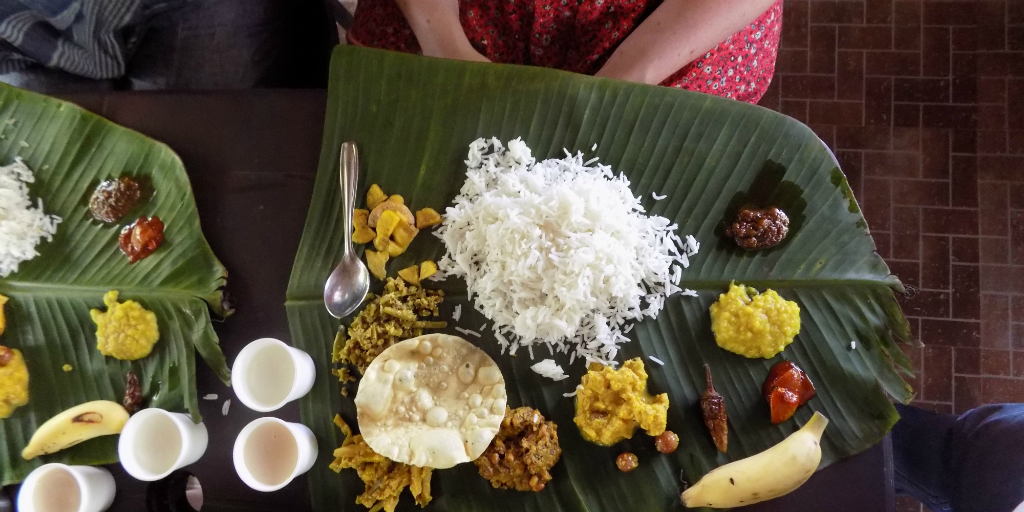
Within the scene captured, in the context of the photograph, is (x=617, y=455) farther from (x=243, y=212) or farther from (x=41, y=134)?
(x=41, y=134)

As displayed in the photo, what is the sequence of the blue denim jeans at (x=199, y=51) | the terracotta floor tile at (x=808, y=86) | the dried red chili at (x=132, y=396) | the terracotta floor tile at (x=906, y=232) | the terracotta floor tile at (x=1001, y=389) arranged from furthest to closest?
the terracotta floor tile at (x=808, y=86)
the terracotta floor tile at (x=906, y=232)
the terracotta floor tile at (x=1001, y=389)
the blue denim jeans at (x=199, y=51)
the dried red chili at (x=132, y=396)

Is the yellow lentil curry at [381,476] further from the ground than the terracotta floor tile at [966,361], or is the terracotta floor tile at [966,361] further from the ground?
the yellow lentil curry at [381,476]

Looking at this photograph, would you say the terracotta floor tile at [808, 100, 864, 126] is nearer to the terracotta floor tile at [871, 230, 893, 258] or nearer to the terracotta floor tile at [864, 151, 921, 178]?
the terracotta floor tile at [864, 151, 921, 178]

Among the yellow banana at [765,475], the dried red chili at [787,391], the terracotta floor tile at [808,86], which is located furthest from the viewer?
the terracotta floor tile at [808,86]

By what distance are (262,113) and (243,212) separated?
0.36m

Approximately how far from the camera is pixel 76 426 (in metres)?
1.82

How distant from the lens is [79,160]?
6.51 ft

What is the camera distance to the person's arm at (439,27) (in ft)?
6.66

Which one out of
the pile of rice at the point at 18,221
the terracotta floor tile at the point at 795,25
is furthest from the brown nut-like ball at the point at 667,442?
the terracotta floor tile at the point at 795,25

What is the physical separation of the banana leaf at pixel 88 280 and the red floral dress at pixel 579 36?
1031 mm

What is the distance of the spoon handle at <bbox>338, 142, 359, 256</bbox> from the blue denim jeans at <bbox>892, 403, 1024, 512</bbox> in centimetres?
221

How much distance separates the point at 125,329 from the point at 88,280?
0.25m

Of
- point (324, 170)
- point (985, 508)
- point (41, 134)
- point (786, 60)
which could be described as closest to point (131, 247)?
point (41, 134)

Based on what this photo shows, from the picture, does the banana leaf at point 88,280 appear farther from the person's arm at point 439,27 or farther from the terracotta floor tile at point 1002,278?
the terracotta floor tile at point 1002,278
